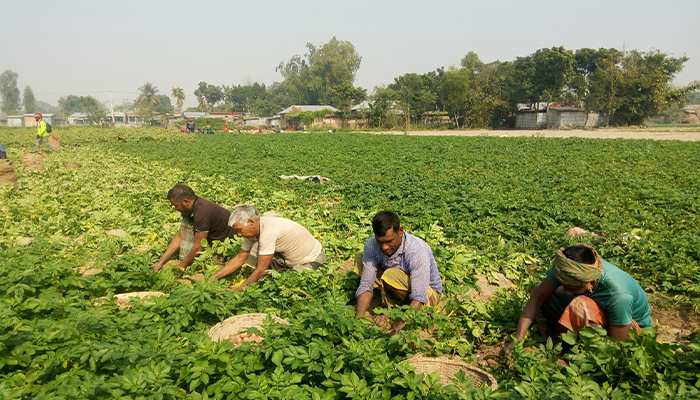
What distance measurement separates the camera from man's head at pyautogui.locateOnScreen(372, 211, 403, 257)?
3.31 metres

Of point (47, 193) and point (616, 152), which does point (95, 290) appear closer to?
point (47, 193)

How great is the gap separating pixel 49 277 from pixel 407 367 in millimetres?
2862

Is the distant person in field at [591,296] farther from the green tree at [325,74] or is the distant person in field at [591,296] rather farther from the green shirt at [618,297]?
the green tree at [325,74]

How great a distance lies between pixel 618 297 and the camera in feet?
9.34

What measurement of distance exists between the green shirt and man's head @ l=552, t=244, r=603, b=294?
0.24 feet

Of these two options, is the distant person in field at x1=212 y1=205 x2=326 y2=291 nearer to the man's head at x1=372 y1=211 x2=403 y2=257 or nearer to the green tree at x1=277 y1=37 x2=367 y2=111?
the man's head at x1=372 y1=211 x2=403 y2=257

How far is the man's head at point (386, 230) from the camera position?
Answer: 10.9ft

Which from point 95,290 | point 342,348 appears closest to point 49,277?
point 95,290

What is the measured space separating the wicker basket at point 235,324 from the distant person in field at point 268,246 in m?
→ 0.65

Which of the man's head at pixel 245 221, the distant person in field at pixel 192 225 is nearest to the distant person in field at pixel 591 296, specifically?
the man's head at pixel 245 221

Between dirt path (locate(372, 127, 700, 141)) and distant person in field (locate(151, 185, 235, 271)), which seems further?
dirt path (locate(372, 127, 700, 141))

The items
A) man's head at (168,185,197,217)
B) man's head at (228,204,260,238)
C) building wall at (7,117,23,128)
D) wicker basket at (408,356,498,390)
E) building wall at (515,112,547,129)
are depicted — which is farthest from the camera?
building wall at (7,117,23,128)

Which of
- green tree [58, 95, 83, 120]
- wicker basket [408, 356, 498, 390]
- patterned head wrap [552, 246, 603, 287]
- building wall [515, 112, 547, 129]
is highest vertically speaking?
green tree [58, 95, 83, 120]

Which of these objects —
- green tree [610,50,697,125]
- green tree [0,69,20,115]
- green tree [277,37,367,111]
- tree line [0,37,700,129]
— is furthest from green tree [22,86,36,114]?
green tree [610,50,697,125]
